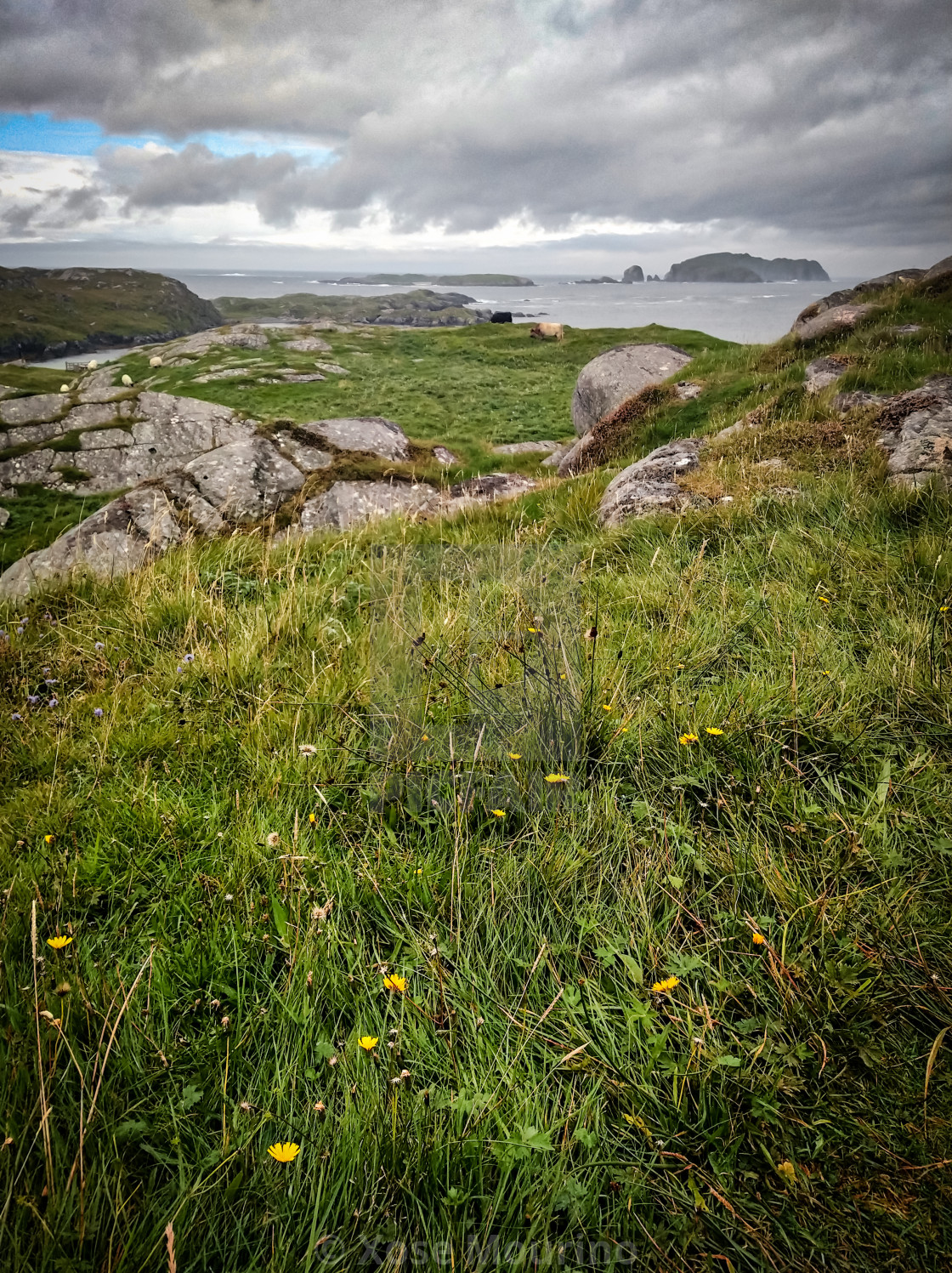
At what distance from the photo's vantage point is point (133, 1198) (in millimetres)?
1262

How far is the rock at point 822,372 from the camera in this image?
946cm

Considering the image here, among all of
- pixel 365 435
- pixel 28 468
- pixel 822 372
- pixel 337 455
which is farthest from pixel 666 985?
pixel 28 468

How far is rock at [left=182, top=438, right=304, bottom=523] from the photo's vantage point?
1234 centimetres

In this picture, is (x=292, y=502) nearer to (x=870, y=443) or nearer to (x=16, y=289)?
(x=870, y=443)

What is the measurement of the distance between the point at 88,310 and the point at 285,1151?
9545 centimetres

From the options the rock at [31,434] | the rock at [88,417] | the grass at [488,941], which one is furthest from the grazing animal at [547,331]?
the grass at [488,941]

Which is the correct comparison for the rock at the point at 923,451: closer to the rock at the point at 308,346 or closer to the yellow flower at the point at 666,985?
the yellow flower at the point at 666,985

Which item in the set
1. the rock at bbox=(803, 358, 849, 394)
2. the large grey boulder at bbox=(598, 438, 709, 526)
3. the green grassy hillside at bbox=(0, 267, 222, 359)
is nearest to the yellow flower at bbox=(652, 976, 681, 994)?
the large grey boulder at bbox=(598, 438, 709, 526)

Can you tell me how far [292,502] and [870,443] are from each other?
1075 cm

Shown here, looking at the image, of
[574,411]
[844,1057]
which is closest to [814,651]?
[844,1057]

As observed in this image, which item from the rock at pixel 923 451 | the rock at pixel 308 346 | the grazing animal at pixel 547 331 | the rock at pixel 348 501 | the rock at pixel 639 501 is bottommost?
the rock at pixel 348 501

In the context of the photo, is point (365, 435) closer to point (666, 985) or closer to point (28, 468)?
point (28, 468)

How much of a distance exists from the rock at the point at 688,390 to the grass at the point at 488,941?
979 cm

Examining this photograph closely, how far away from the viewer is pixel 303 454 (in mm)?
14508
